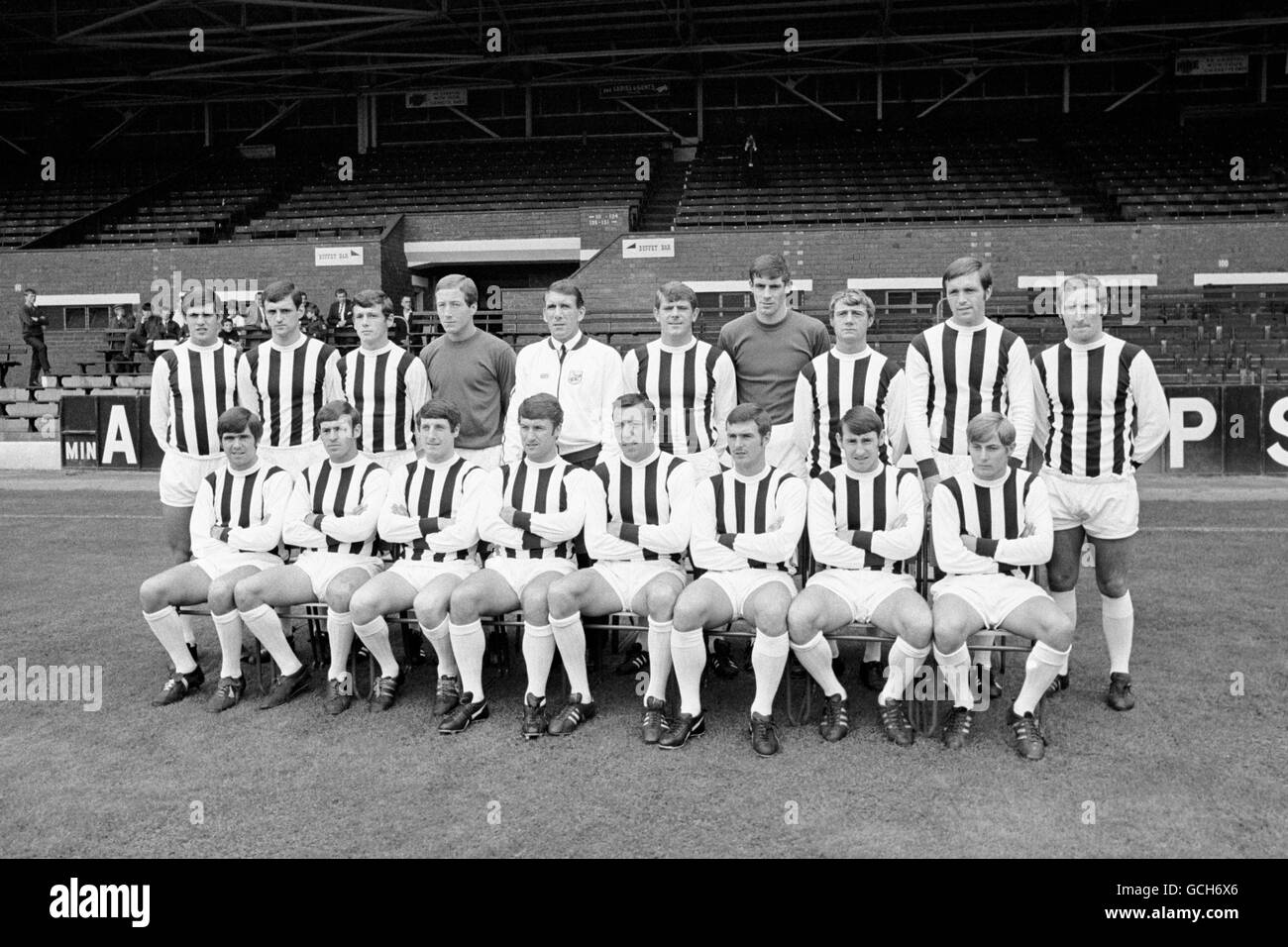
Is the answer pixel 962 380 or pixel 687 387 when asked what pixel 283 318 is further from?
pixel 962 380

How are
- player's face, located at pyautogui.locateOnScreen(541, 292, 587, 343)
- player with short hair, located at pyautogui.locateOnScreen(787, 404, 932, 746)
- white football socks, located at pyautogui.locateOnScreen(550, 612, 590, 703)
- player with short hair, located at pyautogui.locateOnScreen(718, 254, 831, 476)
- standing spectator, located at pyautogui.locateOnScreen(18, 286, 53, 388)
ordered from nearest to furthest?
1. player with short hair, located at pyautogui.locateOnScreen(787, 404, 932, 746)
2. white football socks, located at pyautogui.locateOnScreen(550, 612, 590, 703)
3. player with short hair, located at pyautogui.locateOnScreen(718, 254, 831, 476)
4. player's face, located at pyautogui.locateOnScreen(541, 292, 587, 343)
5. standing spectator, located at pyautogui.locateOnScreen(18, 286, 53, 388)

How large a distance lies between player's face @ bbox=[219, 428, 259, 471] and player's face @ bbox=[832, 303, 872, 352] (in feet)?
9.20

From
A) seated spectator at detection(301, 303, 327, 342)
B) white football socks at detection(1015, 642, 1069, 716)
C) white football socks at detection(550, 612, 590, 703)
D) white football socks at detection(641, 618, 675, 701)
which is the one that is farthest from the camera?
seated spectator at detection(301, 303, 327, 342)

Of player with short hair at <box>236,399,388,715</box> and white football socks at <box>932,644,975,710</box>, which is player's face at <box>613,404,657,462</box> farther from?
white football socks at <box>932,644,975,710</box>

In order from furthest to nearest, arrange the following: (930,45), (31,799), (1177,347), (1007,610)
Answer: (930,45), (1177,347), (1007,610), (31,799)

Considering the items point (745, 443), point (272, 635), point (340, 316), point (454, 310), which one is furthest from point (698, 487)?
point (340, 316)

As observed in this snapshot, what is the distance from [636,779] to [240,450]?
2.49 m

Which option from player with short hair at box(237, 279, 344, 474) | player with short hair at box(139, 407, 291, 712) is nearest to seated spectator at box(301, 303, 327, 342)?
player with short hair at box(237, 279, 344, 474)

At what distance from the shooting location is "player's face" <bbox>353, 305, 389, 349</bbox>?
5254mm

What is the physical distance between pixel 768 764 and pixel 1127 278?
15.3 meters

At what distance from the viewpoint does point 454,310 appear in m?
5.18

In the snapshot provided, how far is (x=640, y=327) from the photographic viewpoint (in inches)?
639
